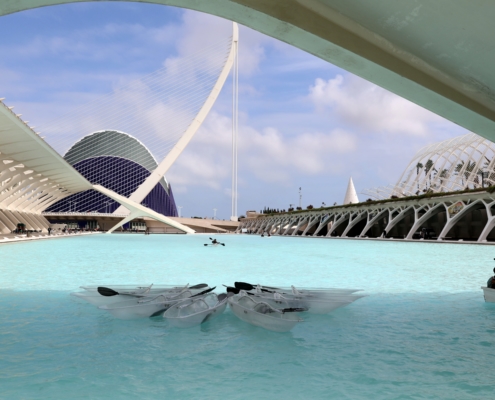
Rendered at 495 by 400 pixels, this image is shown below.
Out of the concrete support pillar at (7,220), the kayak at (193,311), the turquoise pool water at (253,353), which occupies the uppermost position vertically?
the concrete support pillar at (7,220)

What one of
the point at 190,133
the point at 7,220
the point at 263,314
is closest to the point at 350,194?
the point at 190,133

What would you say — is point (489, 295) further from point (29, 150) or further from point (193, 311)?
point (29, 150)

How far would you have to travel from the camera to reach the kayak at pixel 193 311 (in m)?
6.14

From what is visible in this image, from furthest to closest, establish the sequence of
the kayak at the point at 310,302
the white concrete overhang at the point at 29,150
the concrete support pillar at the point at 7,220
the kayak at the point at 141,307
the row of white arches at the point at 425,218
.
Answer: the concrete support pillar at the point at 7,220, the row of white arches at the point at 425,218, the white concrete overhang at the point at 29,150, the kayak at the point at 310,302, the kayak at the point at 141,307

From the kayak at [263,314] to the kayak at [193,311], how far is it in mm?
290

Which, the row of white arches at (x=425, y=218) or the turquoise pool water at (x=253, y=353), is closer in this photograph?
the turquoise pool water at (x=253, y=353)

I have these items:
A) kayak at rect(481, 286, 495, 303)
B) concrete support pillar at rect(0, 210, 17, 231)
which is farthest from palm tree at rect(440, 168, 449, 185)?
kayak at rect(481, 286, 495, 303)

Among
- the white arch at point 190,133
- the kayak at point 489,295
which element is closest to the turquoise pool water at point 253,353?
the kayak at point 489,295

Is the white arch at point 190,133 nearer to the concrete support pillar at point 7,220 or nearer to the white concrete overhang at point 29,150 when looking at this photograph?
the white concrete overhang at point 29,150

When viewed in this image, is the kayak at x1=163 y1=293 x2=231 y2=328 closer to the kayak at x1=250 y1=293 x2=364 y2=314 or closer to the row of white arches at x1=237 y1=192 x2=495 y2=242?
the kayak at x1=250 y1=293 x2=364 y2=314

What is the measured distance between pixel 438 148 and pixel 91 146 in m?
61.2

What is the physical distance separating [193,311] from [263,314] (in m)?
1.14

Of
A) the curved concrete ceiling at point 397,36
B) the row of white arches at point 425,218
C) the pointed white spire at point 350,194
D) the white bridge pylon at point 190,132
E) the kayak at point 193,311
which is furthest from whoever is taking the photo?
the pointed white spire at point 350,194

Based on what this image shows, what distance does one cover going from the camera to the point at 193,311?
6402 mm
